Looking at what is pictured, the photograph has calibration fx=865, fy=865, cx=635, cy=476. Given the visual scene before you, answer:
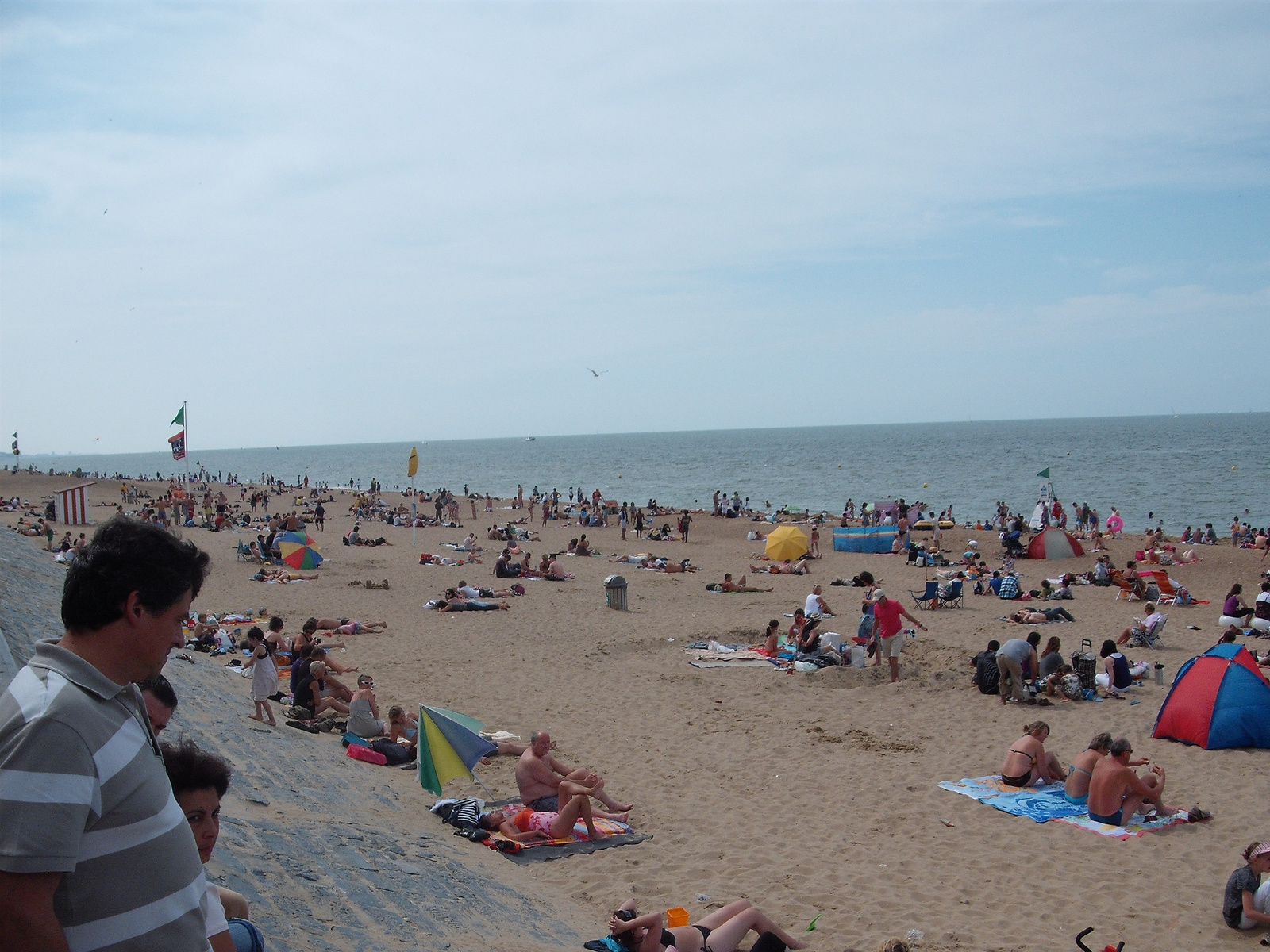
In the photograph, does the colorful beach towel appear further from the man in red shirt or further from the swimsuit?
the man in red shirt

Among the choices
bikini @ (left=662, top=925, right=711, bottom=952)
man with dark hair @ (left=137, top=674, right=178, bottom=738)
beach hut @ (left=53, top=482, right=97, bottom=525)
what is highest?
man with dark hair @ (left=137, top=674, right=178, bottom=738)

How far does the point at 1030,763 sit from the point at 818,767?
195 centimetres

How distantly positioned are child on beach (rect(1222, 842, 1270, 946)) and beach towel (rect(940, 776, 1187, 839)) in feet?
4.30

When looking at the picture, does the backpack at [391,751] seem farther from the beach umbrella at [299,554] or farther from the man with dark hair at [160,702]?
the beach umbrella at [299,554]

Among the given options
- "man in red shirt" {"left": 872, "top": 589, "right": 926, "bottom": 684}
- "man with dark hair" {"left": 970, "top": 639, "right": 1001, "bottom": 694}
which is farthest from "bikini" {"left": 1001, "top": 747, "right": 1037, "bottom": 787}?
"man in red shirt" {"left": 872, "top": 589, "right": 926, "bottom": 684}

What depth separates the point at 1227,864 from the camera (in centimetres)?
645

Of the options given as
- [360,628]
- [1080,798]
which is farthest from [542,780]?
[360,628]

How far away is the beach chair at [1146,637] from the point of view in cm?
1297

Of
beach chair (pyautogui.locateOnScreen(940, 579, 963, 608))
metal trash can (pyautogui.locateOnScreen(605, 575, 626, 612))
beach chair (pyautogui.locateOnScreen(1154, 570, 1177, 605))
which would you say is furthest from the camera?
metal trash can (pyautogui.locateOnScreen(605, 575, 626, 612))

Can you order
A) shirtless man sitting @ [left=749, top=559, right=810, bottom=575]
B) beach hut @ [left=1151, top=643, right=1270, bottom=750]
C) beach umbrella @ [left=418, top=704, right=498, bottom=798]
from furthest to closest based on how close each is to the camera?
shirtless man sitting @ [left=749, top=559, right=810, bottom=575] < beach hut @ [left=1151, top=643, right=1270, bottom=750] < beach umbrella @ [left=418, top=704, right=498, bottom=798]

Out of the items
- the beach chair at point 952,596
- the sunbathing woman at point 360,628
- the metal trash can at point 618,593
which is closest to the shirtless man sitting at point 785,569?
the beach chair at point 952,596

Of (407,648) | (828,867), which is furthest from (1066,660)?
(407,648)

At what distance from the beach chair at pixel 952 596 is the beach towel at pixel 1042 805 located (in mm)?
9091

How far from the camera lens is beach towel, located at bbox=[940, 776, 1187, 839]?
704 centimetres
